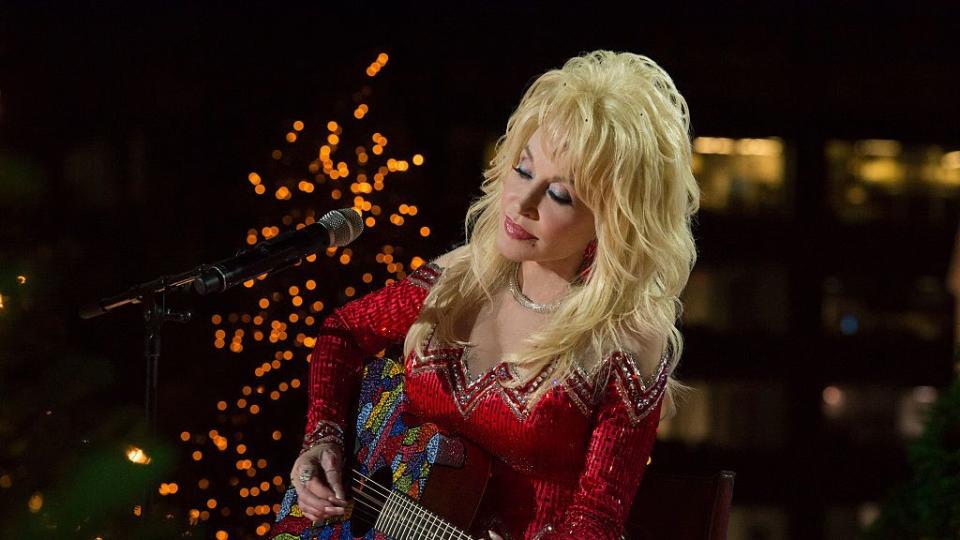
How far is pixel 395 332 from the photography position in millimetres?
2266

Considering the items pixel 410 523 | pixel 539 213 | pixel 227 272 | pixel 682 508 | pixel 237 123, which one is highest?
pixel 237 123

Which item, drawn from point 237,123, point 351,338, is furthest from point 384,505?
point 237,123

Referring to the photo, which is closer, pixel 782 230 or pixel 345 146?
pixel 345 146

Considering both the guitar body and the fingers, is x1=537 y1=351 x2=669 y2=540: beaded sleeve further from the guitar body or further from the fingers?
the fingers

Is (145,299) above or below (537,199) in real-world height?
below

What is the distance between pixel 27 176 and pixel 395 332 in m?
1.04

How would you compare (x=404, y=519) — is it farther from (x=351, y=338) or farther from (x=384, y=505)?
(x=351, y=338)

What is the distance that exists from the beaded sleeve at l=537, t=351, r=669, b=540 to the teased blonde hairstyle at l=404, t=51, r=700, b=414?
0.06 metres

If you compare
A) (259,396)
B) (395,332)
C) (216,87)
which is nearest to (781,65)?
(216,87)

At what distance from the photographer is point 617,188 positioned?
189cm

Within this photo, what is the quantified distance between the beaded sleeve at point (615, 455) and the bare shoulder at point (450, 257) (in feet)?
1.44

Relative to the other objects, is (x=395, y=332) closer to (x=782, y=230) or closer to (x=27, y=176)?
(x=27, y=176)

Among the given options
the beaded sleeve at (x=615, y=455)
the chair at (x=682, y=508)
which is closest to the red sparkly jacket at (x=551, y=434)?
the beaded sleeve at (x=615, y=455)

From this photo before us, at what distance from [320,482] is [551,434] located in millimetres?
435
